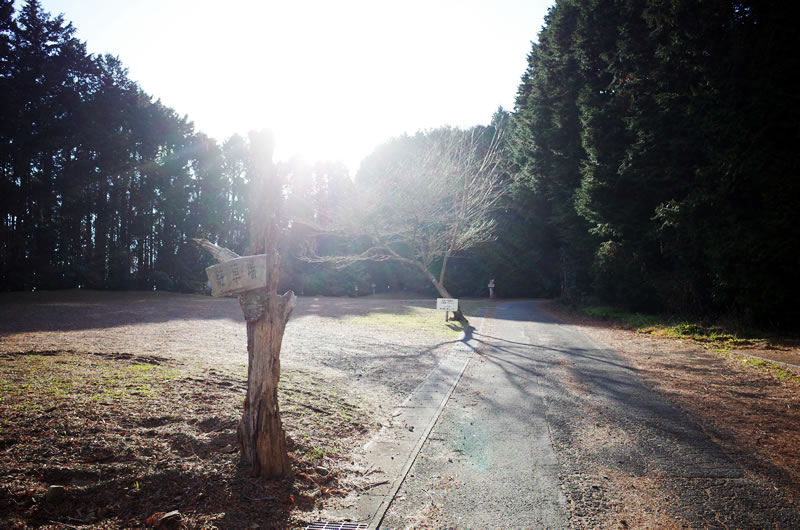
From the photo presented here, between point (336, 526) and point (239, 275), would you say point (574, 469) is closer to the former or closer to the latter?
point (336, 526)

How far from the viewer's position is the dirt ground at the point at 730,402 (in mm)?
3191

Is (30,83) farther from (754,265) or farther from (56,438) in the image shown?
(754,265)

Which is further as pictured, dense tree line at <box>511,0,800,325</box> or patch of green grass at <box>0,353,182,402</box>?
dense tree line at <box>511,0,800,325</box>

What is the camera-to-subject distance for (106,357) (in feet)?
19.7

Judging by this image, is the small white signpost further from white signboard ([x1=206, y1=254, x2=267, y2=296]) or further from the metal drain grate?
the metal drain grate

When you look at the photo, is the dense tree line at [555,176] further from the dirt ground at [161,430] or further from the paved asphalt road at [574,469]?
the paved asphalt road at [574,469]

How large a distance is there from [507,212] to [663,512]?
93.3ft

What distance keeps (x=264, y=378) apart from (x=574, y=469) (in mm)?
2687

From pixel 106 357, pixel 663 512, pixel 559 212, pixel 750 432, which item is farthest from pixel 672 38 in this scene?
pixel 106 357

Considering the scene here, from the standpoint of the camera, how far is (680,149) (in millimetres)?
14102

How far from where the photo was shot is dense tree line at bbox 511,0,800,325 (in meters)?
10.1

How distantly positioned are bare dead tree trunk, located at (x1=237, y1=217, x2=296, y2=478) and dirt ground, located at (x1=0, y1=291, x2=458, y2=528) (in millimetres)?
150

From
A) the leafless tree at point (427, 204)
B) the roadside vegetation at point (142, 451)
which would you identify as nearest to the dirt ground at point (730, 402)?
the roadside vegetation at point (142, 451)

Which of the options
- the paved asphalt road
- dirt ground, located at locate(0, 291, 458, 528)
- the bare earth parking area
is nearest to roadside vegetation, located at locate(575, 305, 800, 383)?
Answer: the bare earth parking area
